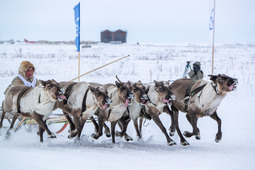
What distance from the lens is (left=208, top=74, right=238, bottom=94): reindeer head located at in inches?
292

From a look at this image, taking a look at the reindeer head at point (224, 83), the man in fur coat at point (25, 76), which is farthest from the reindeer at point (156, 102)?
the man in fur coat at point (25, 76)

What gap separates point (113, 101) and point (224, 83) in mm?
2405

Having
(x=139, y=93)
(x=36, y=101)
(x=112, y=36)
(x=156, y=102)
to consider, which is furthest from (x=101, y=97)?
(x=112, y=36)

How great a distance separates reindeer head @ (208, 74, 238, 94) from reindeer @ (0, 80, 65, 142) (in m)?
3.27

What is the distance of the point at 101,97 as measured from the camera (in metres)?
7.47

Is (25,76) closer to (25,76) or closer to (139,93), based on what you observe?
(25,76)

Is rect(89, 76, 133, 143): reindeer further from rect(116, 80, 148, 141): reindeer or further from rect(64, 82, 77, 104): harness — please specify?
rect(64, 82, 77, 104): harness

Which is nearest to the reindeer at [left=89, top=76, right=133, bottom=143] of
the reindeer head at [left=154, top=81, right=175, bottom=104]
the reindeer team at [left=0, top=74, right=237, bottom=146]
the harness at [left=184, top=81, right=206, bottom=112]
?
the reindeer team at [left=0, top=74, right=237, bottom=146]

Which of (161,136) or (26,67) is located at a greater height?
(26,67)

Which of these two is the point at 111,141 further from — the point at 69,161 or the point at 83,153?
the point at 69,161

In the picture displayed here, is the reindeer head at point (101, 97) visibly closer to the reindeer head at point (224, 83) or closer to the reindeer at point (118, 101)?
the reindeer at point (118, 101)

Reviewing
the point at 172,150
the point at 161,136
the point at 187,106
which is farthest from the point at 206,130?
the point at 172,150

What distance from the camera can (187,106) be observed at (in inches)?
331

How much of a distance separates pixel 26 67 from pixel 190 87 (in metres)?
4.21
